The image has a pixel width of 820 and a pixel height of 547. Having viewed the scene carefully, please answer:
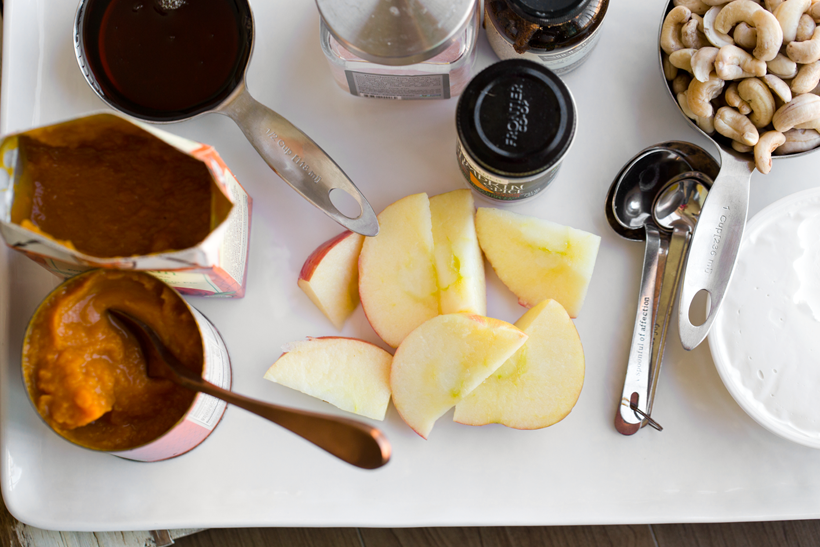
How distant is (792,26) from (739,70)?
0.07m

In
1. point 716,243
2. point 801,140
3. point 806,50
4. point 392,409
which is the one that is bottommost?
point 392,409

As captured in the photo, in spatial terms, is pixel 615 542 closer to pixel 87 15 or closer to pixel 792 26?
pixel 792 26

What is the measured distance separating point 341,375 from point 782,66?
69cm

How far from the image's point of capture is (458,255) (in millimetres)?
774

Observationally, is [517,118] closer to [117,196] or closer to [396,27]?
[396,27]

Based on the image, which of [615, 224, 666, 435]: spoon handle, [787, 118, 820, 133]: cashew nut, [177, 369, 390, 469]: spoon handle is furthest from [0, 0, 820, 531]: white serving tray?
[177, 369, 390, 469]: spoon handle

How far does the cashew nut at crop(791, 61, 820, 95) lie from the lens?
69 centimetres

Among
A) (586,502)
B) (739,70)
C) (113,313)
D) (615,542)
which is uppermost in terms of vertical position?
(739,70)

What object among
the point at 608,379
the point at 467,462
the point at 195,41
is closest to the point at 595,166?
the point at 608,379

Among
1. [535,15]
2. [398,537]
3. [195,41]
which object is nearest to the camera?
[535,15]

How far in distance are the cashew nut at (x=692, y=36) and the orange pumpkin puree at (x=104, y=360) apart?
0.72 m

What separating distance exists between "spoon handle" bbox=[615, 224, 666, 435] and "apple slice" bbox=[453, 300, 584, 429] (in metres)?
0.08

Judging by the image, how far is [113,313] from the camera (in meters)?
0.70

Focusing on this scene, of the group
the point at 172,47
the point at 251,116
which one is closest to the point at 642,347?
the point at 251,116
